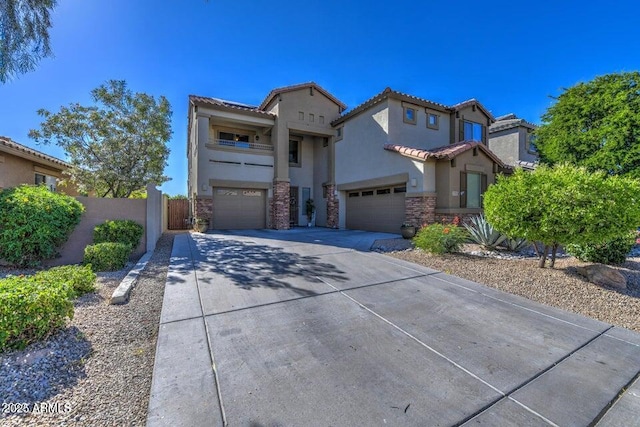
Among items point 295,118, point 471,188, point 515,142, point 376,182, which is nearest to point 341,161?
point 376,182

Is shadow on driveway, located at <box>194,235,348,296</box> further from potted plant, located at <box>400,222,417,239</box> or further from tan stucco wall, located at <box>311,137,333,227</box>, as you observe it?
Answer: tan stucco wall, located at <box>311,137,333,227</box>

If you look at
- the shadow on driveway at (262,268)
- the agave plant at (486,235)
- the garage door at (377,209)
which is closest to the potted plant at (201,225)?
the shadow on driveway at (262,268)

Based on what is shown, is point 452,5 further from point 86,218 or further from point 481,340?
point 86,218

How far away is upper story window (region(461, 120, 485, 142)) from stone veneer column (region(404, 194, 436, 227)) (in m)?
5.96

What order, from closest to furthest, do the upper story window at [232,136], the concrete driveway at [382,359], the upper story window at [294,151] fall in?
the concrete driveway at [382,359], the upper story window at [232,136], the upper story window at [294,151]

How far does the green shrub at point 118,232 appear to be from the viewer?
7121 mm

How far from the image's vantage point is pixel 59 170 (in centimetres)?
1405

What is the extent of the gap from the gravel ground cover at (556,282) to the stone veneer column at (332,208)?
8.90 m

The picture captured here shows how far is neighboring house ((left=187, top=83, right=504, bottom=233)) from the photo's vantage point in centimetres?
1209

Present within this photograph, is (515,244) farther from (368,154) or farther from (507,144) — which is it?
(507,144)

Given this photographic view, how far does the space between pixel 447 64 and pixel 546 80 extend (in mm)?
5586

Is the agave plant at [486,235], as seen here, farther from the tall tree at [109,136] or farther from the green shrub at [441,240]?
the tall tree at [109,136]

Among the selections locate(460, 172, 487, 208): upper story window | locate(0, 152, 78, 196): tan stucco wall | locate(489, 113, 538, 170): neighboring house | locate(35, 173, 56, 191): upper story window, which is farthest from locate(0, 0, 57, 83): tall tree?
locate(489, 113, 538, 170): neighboring house

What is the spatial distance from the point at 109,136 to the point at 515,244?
1672 cm
